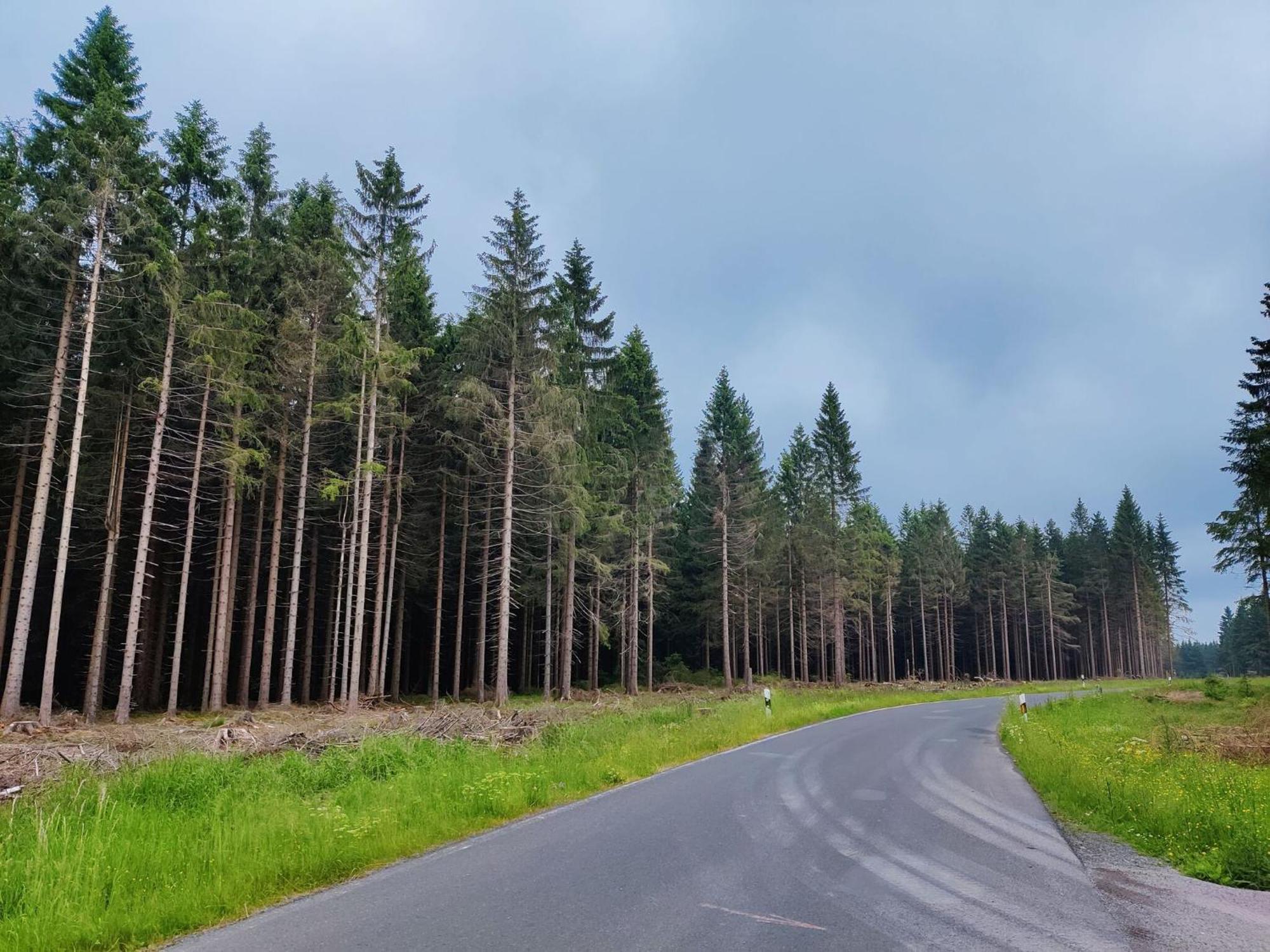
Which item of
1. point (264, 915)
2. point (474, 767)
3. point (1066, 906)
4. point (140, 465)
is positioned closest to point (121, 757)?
point (474, 767)

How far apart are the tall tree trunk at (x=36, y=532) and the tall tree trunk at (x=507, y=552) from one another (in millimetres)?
12529

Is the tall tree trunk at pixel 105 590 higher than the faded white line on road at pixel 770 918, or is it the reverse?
the tall tree trunk at pixel 105 590

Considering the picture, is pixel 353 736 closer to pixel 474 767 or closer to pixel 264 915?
pixel 474 767

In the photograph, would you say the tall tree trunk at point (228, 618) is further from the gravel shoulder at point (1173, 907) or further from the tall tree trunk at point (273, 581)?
the gravel shoulder at point (1173, 907)

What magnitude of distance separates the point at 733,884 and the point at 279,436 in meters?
23.7

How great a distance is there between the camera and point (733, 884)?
6023mm

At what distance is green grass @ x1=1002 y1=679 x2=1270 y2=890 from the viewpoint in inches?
262

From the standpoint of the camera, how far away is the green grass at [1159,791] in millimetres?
6645

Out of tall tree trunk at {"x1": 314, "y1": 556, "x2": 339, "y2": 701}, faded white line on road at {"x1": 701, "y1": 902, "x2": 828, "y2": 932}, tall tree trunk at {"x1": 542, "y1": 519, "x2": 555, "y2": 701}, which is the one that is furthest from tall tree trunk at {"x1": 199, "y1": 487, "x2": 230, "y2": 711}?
faded white line on road at {"x1": 701, "y1": 902, "x2": 828, "y2": 932}

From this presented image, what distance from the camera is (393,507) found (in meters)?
29.6

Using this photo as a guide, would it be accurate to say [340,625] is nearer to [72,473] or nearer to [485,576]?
[485,576]

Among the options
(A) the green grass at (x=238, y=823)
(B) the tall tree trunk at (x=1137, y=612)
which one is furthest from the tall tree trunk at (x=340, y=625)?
(B) the tall tree trunk at (x=1137, y=612)

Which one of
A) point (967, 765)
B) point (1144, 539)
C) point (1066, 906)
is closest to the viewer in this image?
point (1066, 906)

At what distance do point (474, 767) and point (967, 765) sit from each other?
32.2ft
